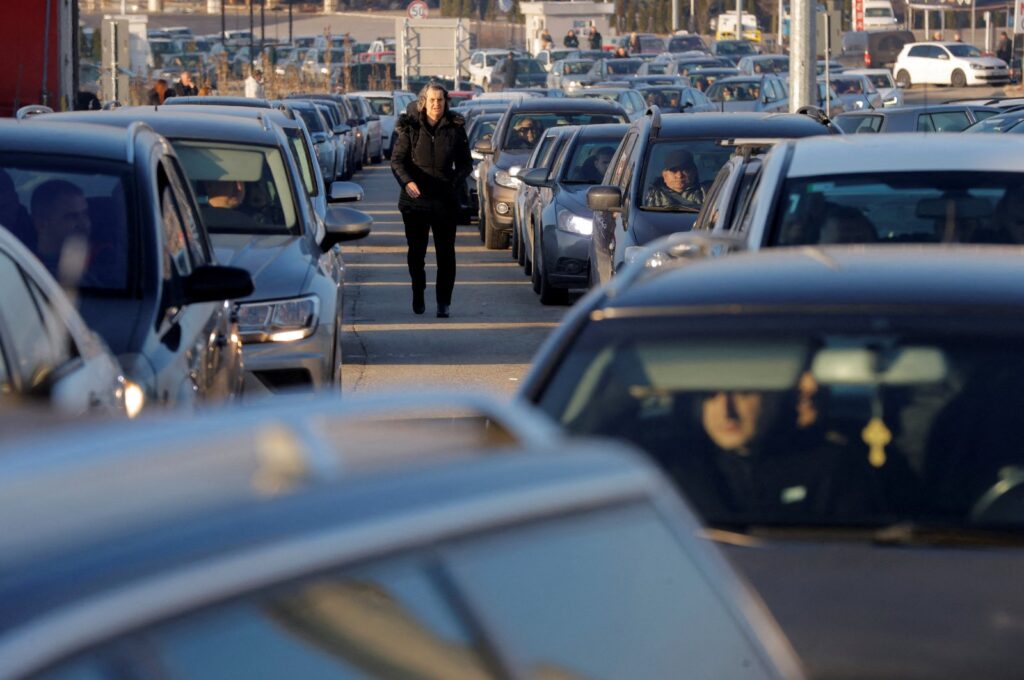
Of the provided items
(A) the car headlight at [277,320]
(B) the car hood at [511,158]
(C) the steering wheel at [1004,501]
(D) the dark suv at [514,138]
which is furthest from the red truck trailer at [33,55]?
(C) the steering wheel at [1004,501]

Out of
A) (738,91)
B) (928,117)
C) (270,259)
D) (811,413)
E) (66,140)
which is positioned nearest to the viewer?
(811,413)

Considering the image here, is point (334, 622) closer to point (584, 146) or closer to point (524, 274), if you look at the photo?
point (584, 146)

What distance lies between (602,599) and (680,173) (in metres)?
10.5

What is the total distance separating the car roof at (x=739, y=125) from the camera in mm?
12000

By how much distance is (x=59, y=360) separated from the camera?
17.3 ft

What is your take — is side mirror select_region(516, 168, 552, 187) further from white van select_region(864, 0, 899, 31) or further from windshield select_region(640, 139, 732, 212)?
white van select_region(864, 0, 899, 31)

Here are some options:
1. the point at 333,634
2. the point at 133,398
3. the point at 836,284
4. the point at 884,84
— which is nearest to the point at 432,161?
the point at 133,398

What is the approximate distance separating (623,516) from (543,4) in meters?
87.4

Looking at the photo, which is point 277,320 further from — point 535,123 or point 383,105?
point 383,105

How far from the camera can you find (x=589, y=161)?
17125 millimetres

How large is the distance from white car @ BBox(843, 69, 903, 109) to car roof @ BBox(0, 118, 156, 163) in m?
36.2

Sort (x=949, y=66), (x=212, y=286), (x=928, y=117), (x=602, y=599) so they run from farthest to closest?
(x=949, y=66), (x=928, y=117), (x=212, y=286), (x=602, y=599)

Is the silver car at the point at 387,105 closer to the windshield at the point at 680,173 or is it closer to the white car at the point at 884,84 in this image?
the white car at the point at 884,84

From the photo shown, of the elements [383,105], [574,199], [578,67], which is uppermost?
[578,67]
